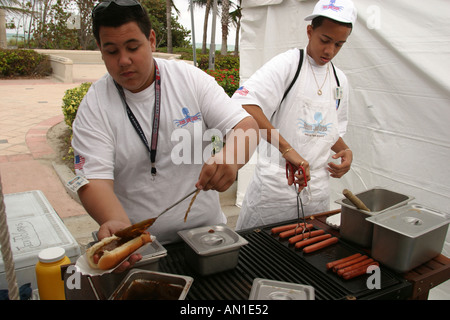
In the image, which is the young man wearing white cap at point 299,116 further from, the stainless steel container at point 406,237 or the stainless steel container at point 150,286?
the stainless steel container at point 150,286

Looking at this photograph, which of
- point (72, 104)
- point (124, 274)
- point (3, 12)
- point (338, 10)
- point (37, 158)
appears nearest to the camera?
point (124, 274)

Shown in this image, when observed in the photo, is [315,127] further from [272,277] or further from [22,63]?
[22,63]

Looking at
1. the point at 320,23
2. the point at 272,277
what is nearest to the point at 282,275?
the point at 272,277

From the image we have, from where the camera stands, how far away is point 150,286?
122cm

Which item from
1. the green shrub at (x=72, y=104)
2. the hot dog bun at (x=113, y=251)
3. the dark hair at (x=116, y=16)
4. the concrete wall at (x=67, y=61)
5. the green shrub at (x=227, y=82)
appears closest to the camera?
the hot dog bun at (x=113, y=251)

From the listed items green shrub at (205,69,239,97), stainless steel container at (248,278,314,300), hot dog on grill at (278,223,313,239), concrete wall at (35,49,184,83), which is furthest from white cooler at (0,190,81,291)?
concrete wall at (35,49,184,83)

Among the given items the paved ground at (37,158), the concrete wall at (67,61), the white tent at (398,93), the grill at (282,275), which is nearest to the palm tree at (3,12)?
the concrete wall at (67,61)

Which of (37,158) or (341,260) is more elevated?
(341,260)

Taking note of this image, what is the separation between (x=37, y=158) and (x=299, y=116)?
186 inches

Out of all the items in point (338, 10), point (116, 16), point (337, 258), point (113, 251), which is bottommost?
point (337, 258)

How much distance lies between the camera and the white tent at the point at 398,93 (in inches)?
97.5

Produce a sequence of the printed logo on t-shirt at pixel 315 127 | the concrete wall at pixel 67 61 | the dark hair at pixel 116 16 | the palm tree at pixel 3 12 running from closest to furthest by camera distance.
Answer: the dark hair at pixel 116 16 → the printed logo on t-shirt at pixel 315 127 → the concrete wall at pixel 67 61 → the palm tree at pixel 3 12

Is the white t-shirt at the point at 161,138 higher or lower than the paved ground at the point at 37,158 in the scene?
higher

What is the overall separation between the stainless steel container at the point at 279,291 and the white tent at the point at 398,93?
1.64 m
